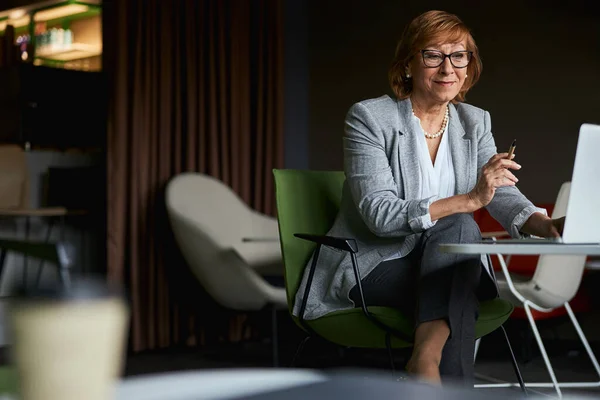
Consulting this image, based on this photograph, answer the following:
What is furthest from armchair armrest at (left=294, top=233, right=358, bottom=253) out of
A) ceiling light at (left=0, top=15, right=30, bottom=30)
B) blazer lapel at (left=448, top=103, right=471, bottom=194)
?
ceiling light at (left=0, top=15, right=30, bottom=30)

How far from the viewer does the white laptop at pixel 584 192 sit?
1.77 meters

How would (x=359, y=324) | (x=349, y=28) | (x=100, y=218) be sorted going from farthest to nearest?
1. (x=349, y=28)
2. (x=100, y=218)
3. (x=359, y=324)

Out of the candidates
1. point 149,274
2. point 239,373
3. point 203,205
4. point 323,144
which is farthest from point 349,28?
point 239,373

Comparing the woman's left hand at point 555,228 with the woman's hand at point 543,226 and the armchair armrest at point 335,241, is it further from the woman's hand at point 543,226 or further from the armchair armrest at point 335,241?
the armchair armrest at point 335,241

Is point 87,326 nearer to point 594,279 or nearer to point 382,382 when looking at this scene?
point 382,382

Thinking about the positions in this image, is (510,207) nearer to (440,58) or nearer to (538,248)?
(440,58)

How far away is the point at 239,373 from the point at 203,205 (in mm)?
3824

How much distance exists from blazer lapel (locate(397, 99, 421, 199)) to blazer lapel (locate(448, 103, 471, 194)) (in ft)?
0.41

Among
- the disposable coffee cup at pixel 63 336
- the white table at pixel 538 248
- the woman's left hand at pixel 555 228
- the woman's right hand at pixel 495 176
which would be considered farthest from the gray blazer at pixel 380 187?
the disposable coffee cup at pixel 63 336

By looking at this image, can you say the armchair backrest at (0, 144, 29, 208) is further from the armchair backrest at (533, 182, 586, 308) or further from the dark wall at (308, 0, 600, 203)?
the armchair backrest at (533, 182, 586, 308)

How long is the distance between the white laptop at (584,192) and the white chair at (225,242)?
2.32 meters

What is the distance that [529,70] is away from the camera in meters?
4.93

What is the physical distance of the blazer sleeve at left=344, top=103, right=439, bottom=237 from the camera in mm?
2303

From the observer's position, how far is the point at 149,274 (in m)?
4.58
